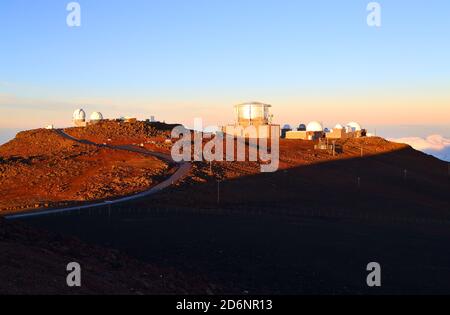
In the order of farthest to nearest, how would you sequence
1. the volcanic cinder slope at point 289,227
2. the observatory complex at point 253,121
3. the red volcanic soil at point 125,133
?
the observatory complex at point 253,121 < the red volcanic soil at point 125,133 < the volcanic cinder slope at point 289,227

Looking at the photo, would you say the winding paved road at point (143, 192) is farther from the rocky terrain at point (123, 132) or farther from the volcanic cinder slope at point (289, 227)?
the rocky terrain at point (123, 132)

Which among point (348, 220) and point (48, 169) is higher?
point (48, 169)

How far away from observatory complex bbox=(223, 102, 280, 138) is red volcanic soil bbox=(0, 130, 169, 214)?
27325 mm

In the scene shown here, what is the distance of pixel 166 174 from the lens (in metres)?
55.7

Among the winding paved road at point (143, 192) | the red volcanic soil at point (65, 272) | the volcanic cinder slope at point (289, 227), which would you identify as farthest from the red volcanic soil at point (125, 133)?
the red volcanic soil at point (65, 272)

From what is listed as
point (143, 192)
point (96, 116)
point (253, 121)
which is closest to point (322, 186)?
point (143, 192)

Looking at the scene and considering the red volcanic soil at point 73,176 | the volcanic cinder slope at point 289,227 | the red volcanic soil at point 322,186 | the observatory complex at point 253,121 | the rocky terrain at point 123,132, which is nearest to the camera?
the volcanic cinder slope at point 289,227

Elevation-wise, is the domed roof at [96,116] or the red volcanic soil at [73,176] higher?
the domed roof at [96,116]

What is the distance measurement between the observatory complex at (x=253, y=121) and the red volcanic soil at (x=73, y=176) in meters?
27.3

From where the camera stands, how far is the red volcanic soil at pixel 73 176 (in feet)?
155

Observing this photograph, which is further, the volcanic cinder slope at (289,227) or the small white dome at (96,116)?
the small white dome at (96,116)

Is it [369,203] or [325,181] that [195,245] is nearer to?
[369,203]
